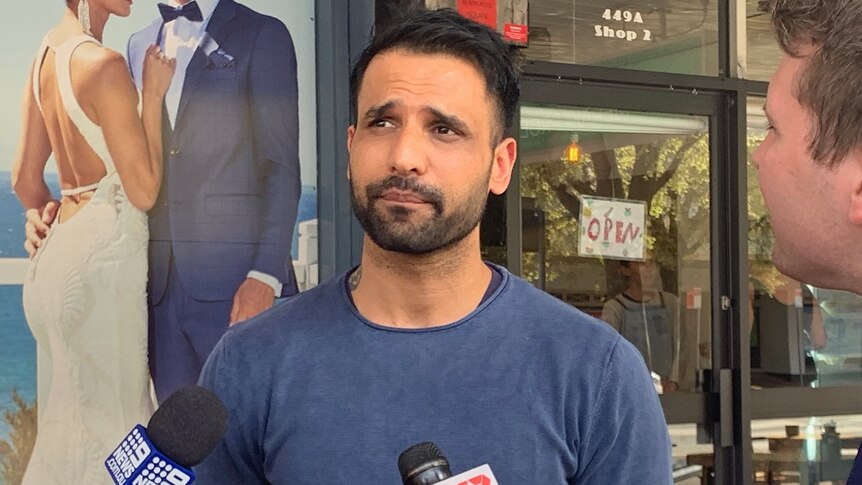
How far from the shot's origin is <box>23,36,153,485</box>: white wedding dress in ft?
12.8

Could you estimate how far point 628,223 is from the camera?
16.7 ft

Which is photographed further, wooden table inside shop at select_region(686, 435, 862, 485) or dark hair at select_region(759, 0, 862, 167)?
wooden table inside shop at select_region(686, 435, 862, 485)

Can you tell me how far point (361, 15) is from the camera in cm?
432

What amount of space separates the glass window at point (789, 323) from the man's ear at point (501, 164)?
3.22 metres

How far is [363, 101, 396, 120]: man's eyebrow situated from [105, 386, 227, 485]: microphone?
0.66 m

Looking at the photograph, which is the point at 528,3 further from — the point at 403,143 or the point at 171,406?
the point at 171,406

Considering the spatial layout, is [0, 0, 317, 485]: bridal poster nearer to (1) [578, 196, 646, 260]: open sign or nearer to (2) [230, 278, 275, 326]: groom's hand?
(2) [230, 278, 275, 326]: groom's hand

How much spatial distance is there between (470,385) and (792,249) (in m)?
0.65

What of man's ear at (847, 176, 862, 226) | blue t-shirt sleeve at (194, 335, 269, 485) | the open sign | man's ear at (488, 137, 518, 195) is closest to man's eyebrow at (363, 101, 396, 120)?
man's ear at (488, 137, 518, 195)

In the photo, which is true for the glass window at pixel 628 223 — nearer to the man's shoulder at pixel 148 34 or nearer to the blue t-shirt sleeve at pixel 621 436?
the man's shoulder at pixel 148 34

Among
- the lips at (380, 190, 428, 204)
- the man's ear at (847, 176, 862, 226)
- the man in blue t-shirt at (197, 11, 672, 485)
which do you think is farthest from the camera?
the lips at (380, 190, 428, 204)

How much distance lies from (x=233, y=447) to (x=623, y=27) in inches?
145

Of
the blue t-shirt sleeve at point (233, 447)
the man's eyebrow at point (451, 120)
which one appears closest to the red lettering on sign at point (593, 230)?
the man's eyebrow at point (451, 120)

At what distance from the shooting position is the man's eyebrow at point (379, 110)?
201 cm
